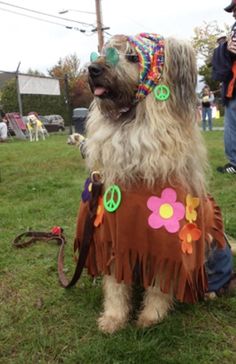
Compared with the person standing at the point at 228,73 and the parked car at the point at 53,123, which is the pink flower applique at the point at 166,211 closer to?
the person standing at the point at 228,73

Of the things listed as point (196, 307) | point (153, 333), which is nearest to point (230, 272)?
point (196, 307)

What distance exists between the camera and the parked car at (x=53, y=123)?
1100 inches

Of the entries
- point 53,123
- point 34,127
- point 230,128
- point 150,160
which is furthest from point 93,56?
point 53,123

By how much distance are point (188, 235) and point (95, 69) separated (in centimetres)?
98

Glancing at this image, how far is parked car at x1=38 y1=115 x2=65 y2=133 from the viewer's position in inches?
1100

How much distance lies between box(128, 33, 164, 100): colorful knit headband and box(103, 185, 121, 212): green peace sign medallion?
1.62 feet

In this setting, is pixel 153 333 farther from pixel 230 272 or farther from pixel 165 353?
pixel 230 272

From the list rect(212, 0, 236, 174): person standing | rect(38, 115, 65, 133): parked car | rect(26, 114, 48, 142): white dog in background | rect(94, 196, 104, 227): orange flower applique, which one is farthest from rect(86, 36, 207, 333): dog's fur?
rect(38, 115, 65, 133): parked car

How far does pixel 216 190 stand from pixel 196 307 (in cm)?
310

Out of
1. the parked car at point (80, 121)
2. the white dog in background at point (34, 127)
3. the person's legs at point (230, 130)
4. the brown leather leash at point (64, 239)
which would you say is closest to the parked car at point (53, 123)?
the white dog in background at point (34, 127)

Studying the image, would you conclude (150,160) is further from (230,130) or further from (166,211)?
(230,130)

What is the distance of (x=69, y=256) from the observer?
372 centimetres

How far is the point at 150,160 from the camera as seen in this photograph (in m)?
2.29

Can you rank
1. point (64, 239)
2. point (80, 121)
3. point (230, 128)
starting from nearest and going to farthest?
point (64, 239) < point (230, 128) < point (80, 121)
